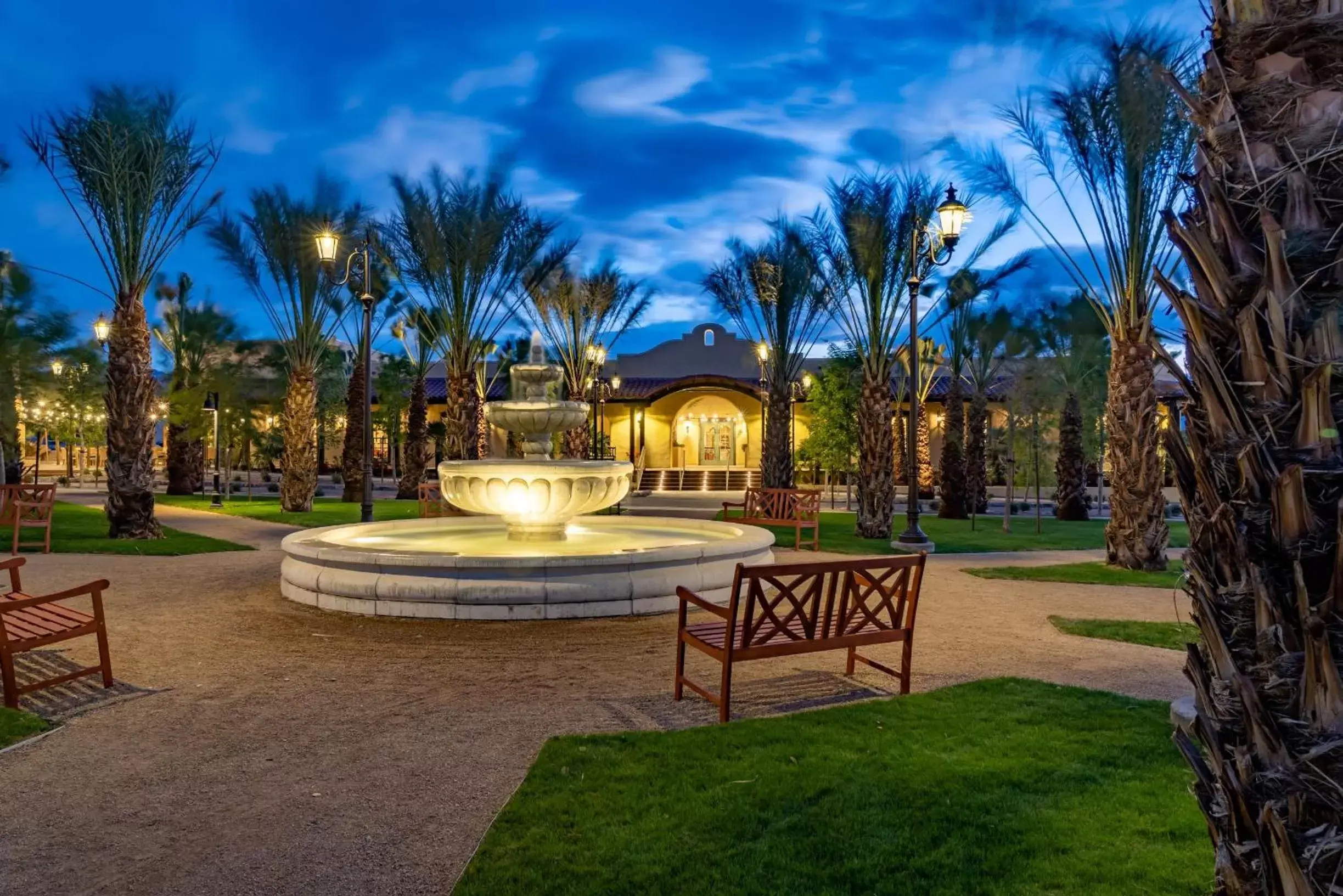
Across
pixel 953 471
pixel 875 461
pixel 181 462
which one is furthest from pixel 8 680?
pixel 181 462

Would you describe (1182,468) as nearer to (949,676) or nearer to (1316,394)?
(1316,394)

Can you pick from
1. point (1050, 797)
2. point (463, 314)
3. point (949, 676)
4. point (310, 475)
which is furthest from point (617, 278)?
point (1050, 797)

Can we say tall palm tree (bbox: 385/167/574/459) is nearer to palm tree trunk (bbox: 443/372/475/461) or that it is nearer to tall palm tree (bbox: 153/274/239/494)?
palm tree trunk (bbox: 443/372/475/461)

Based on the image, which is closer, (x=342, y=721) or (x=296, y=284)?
(x=342, y=721)

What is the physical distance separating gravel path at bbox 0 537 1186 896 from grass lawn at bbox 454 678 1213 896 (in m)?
0.37

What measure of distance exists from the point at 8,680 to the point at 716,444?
37547 millimetres

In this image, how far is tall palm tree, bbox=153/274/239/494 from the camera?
29.0 m

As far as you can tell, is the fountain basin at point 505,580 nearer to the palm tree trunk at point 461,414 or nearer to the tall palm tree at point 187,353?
the palm tree trunk at point 461,414

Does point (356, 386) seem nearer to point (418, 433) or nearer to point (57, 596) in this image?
point (418, 433)

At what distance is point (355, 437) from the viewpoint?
30469 mm

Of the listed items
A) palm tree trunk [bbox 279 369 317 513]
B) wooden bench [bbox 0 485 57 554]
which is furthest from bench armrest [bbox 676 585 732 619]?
palm tree trunk [bbox 279 369 317 513]

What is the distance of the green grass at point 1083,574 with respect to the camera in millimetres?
11242

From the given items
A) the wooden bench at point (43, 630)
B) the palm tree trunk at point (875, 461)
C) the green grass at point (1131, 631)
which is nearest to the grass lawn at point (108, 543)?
the wooden bench at point (43, 630)

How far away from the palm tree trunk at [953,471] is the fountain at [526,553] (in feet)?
43.1
